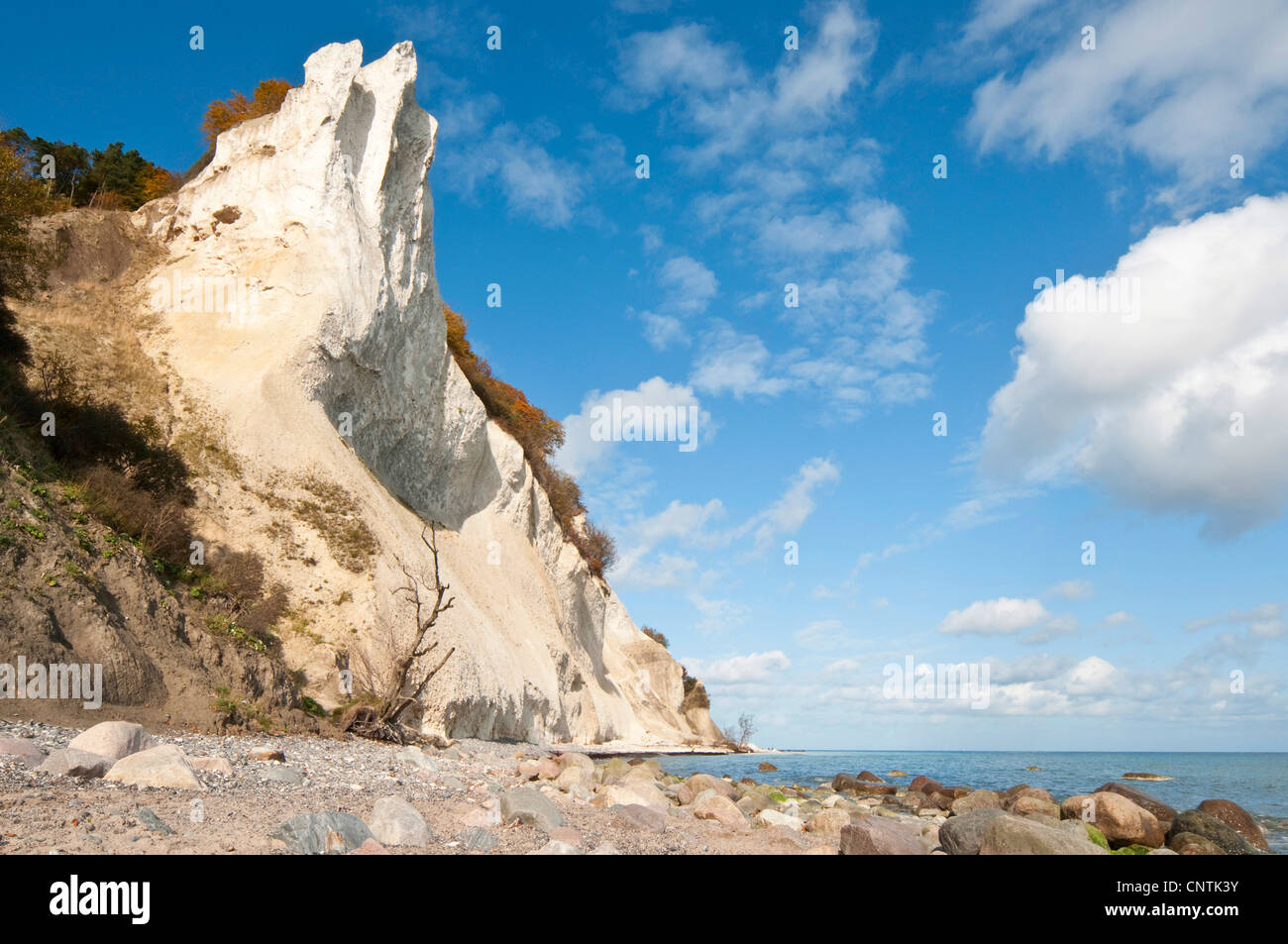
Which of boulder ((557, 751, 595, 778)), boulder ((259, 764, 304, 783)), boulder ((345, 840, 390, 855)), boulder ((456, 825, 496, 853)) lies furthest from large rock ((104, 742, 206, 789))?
boulder ((557, 751, 595, 778))

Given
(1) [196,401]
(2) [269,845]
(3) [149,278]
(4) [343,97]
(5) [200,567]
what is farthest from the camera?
(4) [343,97]

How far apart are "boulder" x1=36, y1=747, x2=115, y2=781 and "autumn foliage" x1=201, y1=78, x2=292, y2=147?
112ft

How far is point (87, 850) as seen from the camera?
4.73 m

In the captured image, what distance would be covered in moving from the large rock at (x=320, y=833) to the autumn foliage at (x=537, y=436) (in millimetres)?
30079

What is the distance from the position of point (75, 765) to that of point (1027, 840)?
400 inches

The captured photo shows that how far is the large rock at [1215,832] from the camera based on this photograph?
12.5 metres

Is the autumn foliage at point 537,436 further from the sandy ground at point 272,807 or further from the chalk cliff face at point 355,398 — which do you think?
the sandy ground at point 272,807

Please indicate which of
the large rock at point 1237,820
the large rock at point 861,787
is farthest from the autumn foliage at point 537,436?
the large rock at point 1237,820

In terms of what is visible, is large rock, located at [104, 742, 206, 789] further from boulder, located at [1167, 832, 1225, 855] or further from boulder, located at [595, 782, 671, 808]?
boulder, located at [1167, 832, 1225, 855]

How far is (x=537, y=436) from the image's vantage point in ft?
151

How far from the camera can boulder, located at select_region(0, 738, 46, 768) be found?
6855mm
